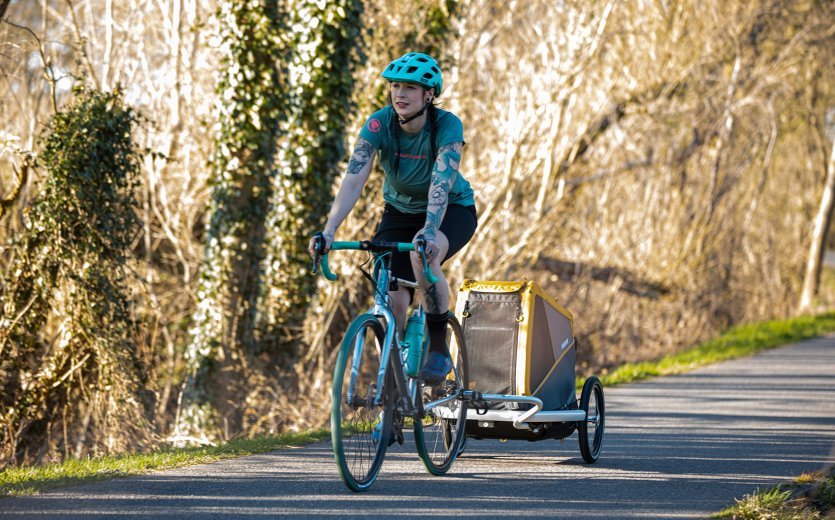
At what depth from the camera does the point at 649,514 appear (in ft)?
17.6

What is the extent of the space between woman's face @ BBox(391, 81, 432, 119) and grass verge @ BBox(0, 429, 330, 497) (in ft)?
7.41

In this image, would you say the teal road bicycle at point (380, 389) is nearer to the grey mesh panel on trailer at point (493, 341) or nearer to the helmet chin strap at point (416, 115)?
the grey mesh panel on trailer at point (493, 341)

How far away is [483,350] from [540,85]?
870cm

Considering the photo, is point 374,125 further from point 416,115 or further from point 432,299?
point 432,299

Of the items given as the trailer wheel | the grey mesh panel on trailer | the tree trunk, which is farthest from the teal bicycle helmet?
the tree trunk

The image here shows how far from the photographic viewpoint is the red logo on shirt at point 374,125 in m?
6.00

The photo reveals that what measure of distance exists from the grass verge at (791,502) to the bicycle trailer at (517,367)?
1.25 m

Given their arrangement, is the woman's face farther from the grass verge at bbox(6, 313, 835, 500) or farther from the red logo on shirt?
the grass verge at bbox(6, 313, 835, 500)

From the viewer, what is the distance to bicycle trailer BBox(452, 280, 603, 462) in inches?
260

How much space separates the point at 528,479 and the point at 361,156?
6.30 ft

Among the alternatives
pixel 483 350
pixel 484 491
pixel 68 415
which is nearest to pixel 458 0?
pixel 68 415

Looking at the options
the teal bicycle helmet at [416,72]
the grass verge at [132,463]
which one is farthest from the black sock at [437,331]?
the grass verge at [132,463]

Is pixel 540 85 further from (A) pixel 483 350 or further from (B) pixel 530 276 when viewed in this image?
(A) pixel 483 350

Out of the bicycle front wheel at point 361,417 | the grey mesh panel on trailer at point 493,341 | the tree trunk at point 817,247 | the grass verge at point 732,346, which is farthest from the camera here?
the tree trunk at point 817,247
